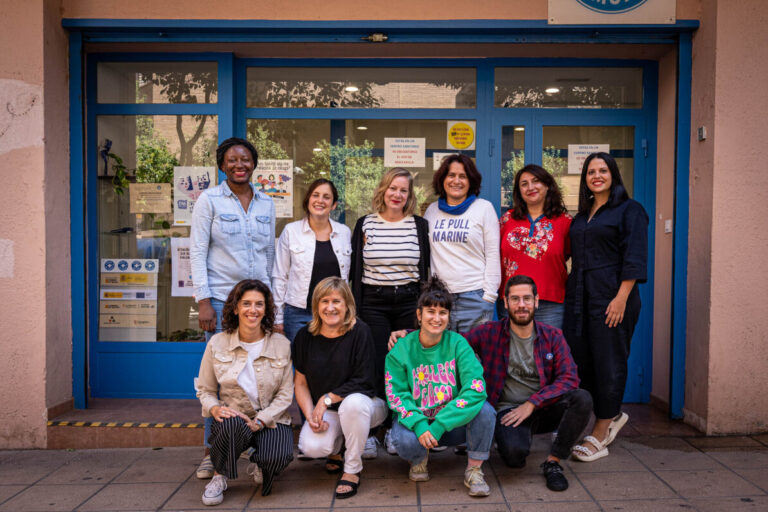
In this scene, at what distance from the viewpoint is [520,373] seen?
3.72m

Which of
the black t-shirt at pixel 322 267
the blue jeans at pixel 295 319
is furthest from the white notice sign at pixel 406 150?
the blue jeans at pixel 295 319

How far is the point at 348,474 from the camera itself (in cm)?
345

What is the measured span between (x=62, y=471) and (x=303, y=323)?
6.21 ft

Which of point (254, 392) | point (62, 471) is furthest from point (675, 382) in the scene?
point (62, 471)

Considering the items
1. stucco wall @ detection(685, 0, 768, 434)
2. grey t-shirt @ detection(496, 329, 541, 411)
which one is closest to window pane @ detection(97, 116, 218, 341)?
grey t-shirt @ detection(496, 329, 541, 411)

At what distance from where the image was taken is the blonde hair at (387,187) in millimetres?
3904

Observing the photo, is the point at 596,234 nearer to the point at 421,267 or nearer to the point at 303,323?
the point at 421,267

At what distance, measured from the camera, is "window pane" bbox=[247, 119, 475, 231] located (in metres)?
5.09

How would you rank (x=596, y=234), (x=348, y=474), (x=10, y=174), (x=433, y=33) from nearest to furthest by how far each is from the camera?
1. (x=348, y=474)
2. (x=596, y=234)
3. (x=10, y=174)
4. (x=433, y=33)

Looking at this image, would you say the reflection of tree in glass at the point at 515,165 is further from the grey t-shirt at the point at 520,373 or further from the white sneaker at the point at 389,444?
the white sneaker at the point at 389,444

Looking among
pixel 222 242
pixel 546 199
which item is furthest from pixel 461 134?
pixel 222 242

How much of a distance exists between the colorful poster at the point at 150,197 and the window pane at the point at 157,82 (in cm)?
75

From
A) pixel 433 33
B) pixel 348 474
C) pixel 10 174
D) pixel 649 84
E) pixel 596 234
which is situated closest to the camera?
pixel 348 474

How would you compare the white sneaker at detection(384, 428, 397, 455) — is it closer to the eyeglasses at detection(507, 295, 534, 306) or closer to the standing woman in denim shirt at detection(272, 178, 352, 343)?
the standing woman in denim shirt at detection(272, 178, 352, 343)
